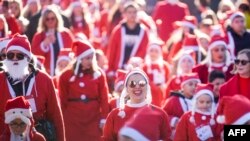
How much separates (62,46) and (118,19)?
3.27 metres

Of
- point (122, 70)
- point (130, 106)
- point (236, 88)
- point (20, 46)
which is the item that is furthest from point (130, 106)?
point (122, 70)

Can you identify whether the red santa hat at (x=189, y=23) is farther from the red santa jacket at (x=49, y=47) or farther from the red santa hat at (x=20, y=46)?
the red santa hat at (x=20, y=46)

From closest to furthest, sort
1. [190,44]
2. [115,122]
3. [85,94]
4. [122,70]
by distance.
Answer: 1. [115,122]
2. [85,94]
3. [122,70]
4. [190,44]

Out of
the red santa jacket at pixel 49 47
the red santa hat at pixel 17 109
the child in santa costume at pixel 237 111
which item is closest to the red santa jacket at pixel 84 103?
the red santa hat at pixel 17 109

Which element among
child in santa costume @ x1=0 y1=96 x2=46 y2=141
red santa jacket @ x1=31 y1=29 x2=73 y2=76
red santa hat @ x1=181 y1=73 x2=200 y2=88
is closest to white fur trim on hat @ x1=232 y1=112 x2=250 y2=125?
child in santa costume @ x1=0 y1=96 x2=46 y2=141

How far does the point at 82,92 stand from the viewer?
15.0 metres

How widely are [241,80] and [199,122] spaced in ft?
2.67

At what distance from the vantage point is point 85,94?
49.0 feet

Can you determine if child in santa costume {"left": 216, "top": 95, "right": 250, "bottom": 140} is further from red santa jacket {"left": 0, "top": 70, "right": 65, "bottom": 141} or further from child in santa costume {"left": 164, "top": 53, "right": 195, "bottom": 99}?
child in santa costume {"left": 164, "top": 53, "right": 195, "bottom": 99}

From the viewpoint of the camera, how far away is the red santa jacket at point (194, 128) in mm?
13156

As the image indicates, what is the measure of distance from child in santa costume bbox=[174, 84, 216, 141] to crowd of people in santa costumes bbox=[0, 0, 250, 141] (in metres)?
0.01

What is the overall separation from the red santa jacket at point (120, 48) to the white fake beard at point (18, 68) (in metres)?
6.29

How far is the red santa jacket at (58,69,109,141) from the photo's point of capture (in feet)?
48.8

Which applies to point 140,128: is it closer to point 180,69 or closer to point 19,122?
point 19,122
